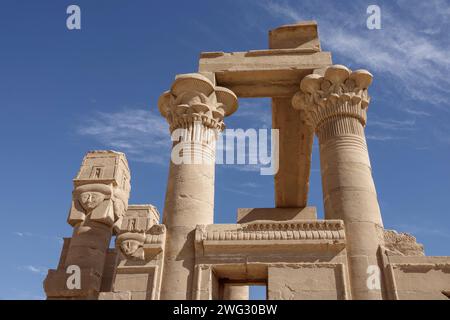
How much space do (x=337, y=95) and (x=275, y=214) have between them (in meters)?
8.60

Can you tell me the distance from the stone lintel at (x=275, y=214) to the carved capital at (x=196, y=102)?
6.88m

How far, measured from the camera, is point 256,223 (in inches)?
428

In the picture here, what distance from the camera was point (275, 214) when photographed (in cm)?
2012

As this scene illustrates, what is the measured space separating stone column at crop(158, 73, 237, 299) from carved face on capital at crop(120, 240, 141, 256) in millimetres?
793

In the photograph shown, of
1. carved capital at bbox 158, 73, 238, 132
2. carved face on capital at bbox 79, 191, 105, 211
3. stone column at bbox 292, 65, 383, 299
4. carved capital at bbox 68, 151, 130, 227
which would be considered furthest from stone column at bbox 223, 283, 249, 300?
stone column at bbox 292, 65, 383, 299

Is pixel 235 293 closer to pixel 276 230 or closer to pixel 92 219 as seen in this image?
pixel 92 219

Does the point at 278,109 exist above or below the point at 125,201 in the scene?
→ above

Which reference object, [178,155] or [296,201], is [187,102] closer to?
[178,155]

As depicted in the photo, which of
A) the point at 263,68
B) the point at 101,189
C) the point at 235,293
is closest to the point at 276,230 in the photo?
the point at 263,68

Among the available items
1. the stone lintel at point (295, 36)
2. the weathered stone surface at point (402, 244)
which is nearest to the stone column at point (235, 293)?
the weathered stone surface at point (402, 244)

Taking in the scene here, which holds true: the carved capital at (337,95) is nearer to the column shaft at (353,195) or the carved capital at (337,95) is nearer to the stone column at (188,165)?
the column shaft at (353,195)
